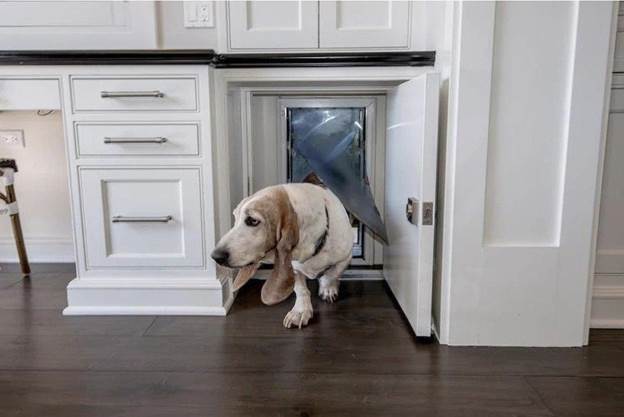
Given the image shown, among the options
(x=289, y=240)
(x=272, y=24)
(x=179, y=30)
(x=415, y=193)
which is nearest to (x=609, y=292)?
(x=415, y=193)

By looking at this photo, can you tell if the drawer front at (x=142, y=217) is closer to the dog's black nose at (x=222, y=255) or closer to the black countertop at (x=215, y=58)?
the dog's black nose at (x=222, y=255)

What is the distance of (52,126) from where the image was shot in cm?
206

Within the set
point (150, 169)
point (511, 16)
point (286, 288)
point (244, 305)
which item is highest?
point (511, 16)

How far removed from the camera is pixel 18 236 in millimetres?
1973

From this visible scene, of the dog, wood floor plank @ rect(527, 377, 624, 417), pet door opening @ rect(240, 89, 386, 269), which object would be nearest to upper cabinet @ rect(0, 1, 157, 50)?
pet door opening @ rect(240, 89, 386, 269)

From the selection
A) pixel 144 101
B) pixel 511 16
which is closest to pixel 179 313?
pixel 144 101

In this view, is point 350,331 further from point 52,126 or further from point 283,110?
point 52,126

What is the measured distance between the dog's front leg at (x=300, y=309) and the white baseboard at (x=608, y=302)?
905 mm

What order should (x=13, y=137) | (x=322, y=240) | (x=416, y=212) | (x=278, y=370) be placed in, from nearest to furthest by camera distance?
1. (x=278, y=370)
2. (x=416, y=212)
3. (x=322, y=240)
4. (x=13, y=137)

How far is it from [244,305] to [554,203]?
1.07 metres

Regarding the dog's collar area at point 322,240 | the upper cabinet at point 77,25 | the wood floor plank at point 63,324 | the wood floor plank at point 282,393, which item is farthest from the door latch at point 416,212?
the upper cabinet at point 77,25

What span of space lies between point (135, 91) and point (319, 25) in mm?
682

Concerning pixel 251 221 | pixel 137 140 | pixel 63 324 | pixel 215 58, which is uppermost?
pixel 215 58

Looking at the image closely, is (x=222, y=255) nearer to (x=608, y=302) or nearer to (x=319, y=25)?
(x=319, y=25)
